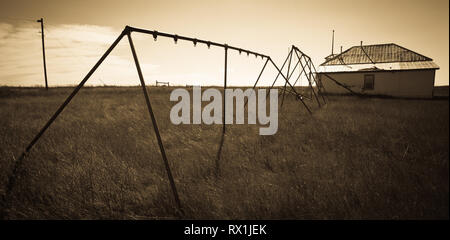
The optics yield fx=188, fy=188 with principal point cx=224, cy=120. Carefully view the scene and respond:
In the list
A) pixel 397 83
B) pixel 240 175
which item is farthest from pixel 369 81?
pixel 240 175

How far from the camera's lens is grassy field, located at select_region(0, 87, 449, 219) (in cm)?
236

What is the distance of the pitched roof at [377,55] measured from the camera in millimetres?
19125

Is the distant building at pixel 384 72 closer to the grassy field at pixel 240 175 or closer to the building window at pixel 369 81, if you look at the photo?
the building window at pixel 369 81

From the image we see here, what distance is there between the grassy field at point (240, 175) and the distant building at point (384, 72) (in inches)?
529

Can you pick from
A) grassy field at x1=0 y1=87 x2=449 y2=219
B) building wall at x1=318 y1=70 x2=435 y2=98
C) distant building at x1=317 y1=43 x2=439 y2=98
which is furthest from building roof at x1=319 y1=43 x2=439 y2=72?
grassy field at x1=0 y1=87 x2=449 y2=219

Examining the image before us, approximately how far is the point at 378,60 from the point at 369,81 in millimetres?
3244

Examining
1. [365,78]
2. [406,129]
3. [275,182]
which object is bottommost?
[275,182]

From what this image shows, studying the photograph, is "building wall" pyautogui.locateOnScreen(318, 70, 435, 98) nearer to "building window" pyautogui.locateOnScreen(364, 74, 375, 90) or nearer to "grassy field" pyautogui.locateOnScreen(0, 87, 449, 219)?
"building window" pyautogui.locateOnScreen(364, 74, 375, 90)

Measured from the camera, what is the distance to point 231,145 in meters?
4.72

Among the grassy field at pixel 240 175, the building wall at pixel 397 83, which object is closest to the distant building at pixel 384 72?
the building wall at pixel 397 83

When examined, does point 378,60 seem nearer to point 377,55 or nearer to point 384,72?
point 377,55

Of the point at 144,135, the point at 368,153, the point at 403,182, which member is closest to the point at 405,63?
the point at 368,153
